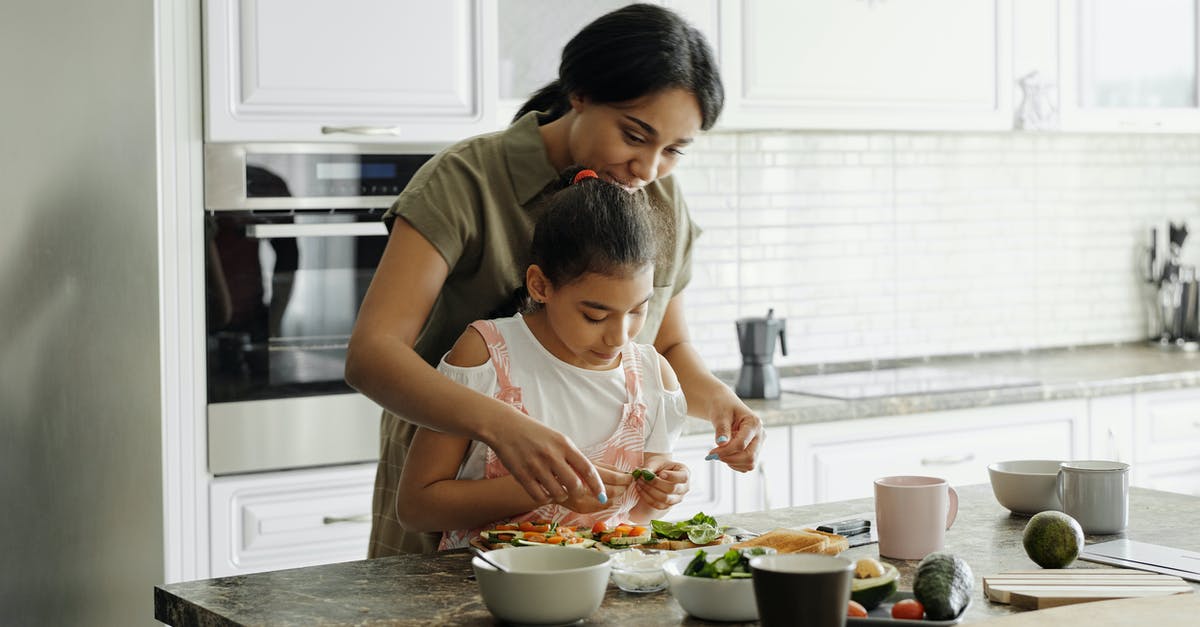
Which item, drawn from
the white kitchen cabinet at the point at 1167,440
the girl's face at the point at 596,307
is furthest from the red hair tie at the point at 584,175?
the white kitchen cabinet at the point at 1167,440

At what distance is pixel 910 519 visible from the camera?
1.60 meters

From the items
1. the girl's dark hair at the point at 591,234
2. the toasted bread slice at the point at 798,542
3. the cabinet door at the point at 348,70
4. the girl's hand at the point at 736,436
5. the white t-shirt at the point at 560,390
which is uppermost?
the cabinet door at the point at 348,70

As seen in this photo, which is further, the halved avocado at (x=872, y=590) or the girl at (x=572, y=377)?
the girl at (x=572, y=377)

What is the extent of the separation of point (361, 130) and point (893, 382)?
65.0 inches

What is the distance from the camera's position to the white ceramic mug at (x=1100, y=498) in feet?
5.70

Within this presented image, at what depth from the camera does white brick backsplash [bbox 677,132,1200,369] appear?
3934 mm

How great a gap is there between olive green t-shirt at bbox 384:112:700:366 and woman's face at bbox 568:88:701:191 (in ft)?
0.29

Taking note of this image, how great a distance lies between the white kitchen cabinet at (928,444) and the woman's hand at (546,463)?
72.3 inches

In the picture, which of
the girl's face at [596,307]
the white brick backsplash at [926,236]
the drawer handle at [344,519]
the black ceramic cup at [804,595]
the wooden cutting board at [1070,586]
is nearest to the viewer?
the black ceramic cup at [804,595]

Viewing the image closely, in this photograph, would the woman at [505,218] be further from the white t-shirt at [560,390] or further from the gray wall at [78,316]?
the gray wall at [78,316]

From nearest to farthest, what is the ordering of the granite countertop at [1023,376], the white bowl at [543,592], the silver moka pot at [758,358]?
the white bowl at [543,592] → the granite countertop at [1023,376] → the silver moka pot at [758,358]

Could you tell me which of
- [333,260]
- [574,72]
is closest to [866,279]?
[333,260]

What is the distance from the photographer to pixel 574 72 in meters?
1.86

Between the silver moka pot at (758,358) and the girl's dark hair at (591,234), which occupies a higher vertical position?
the girl's dark hair at (591,234)
